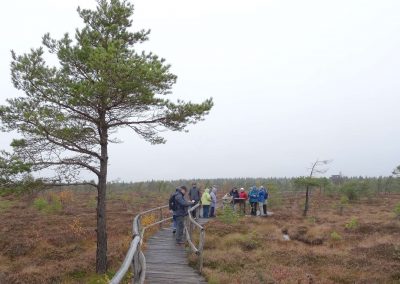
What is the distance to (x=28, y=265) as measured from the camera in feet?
62.2

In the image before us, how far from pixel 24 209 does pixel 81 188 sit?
4198cm

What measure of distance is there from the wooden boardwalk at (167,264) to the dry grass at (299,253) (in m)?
0.60

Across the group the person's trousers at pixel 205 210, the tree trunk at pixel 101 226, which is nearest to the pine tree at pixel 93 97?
the tree trunk at pixel 101 226

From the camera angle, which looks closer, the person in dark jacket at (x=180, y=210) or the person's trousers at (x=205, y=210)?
the person in dark jacket at (x=180, y=210)

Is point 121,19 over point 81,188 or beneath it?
over

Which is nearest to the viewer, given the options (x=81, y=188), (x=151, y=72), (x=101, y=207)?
(x=151, y=72)

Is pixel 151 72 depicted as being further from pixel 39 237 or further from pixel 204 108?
pixel 39 237

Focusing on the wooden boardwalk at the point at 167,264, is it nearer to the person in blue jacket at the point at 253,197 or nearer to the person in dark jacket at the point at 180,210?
the person in dark jacket at the point at 180,210

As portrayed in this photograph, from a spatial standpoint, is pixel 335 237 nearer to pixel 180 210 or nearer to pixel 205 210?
pixel 205 210

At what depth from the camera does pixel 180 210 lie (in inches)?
606

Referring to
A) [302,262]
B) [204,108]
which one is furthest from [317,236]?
[204,108]

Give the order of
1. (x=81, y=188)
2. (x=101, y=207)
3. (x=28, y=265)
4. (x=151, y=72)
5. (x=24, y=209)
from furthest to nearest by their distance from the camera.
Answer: (x=81, y=188), (x=24, y=209), (x=28, y=265), (x=101, y=207), (x=151, y=72)

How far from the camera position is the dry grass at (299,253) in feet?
42.5

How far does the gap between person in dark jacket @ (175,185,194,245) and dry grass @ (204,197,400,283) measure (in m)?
1.24
